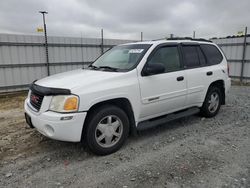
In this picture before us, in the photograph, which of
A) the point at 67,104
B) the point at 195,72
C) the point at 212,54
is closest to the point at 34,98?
the point at 67,104

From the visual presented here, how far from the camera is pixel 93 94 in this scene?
304 centimetres

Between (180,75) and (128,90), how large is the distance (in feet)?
4.27

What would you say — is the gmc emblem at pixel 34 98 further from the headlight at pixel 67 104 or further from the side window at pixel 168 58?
the side window at pixel 168 58

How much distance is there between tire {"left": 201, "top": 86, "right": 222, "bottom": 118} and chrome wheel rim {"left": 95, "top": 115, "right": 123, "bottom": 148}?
8.15 feet

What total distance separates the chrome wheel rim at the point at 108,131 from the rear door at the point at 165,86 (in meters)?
0.52

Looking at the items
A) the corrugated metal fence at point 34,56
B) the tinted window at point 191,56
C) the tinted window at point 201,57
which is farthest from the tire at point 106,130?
the corrugated metal fence at point 34,56

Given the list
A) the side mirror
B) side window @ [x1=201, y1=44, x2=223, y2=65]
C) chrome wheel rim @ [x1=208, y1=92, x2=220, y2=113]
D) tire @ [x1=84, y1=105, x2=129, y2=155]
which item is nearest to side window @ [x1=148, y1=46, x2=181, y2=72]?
the side mirror

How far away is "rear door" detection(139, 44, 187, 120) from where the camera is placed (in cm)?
365

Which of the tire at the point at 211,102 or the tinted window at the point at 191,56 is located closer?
the tinted window at the point at 191,56

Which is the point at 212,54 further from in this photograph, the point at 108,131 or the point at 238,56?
the point at 238,56

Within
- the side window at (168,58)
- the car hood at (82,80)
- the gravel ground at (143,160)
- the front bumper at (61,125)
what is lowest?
the gravel ground at (143,160)

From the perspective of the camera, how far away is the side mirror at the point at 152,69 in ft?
11.7

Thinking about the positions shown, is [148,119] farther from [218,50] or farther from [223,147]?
[218,50]

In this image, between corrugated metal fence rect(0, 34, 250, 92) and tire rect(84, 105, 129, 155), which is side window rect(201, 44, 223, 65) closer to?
tire rect(84, 105, 129, 155)
